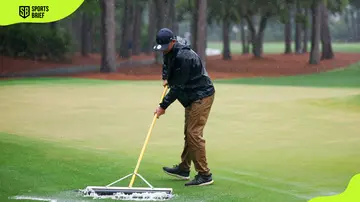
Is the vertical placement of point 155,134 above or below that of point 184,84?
below

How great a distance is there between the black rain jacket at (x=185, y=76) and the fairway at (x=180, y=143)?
114 cm

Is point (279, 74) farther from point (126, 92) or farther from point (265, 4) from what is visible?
point (126, 92)

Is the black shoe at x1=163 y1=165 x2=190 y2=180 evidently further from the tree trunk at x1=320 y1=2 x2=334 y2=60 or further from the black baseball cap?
the tree trunk at x1=320 y1=2 x2=334 y2=60

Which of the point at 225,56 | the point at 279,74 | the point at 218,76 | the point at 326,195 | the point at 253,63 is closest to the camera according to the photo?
the point at 326,195

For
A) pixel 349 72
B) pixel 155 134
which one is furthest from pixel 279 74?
pixel 155 134

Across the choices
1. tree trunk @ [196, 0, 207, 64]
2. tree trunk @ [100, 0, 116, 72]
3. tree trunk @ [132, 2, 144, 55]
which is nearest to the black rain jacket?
tree trunk @ [100, 0, 116, 72]

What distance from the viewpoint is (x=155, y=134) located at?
14.9m

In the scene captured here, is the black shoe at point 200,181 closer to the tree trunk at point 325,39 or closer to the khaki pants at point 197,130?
the khaki pants at point 197,130

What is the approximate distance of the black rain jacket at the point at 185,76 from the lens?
9.30 metres

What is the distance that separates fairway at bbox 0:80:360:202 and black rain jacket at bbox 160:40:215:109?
114cm

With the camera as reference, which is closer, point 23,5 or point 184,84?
point 184,84

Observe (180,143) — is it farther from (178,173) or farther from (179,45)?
(179,45)

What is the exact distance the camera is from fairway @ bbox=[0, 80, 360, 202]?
9.62 meters

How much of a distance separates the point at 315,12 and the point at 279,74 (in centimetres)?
633
